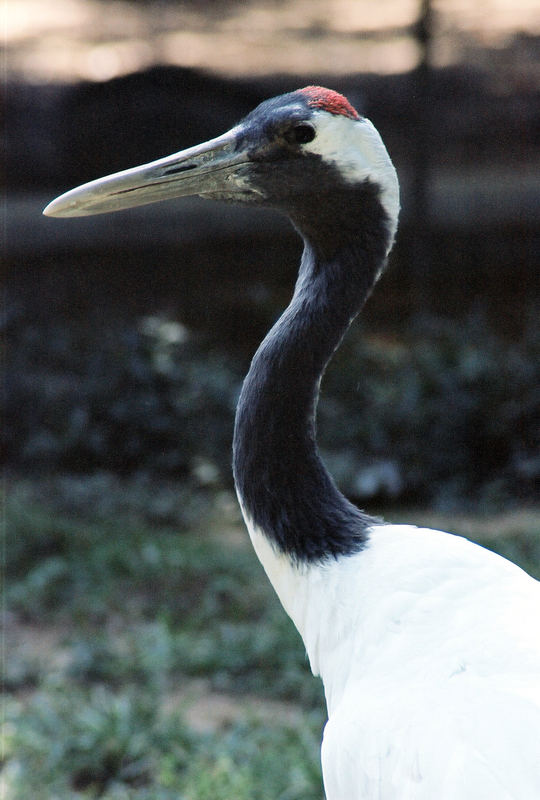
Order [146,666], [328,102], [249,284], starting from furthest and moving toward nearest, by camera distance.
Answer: [249,284], [146,666], [328,102]

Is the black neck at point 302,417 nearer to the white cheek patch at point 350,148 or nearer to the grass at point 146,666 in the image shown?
the white cheek patch at point 350,148

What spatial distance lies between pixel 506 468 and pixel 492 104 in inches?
74.5

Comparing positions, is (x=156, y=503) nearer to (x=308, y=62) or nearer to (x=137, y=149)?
(x=137, y=149)

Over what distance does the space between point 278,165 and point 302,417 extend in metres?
0.49

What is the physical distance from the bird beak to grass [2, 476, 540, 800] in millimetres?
1749

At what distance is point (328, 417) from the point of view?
5609 millimetres

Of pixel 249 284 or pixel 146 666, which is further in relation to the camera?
pixel 249 284

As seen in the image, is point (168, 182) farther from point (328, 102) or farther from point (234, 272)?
point (234, 272)

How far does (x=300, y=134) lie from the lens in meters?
2.09

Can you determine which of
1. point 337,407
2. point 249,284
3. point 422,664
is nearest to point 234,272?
point 249,284

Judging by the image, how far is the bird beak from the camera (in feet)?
6.88

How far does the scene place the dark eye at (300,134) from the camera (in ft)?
6.83

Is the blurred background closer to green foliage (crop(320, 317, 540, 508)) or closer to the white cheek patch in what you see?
green foliage (crop(320, 317, 540, 508))

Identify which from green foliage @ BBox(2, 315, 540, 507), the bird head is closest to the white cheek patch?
the bird head
